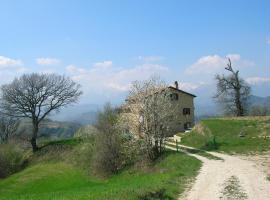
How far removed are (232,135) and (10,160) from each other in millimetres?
43809

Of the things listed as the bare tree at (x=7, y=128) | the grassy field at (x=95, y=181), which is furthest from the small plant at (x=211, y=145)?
the bare tree at (x=7, y=128)

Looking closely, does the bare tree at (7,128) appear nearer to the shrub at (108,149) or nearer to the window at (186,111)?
the window at (186,111)

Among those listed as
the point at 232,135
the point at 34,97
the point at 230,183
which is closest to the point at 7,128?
the point at 34,97

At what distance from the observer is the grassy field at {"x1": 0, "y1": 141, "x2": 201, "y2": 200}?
84.2 feet

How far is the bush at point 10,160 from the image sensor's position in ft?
248

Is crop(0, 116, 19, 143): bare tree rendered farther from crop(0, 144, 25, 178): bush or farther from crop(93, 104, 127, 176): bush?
crop(93, 104, 127, 176): bush

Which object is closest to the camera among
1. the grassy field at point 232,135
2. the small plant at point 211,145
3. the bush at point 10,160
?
the grassy field at point 232,135

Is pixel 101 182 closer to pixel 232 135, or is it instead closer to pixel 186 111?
pixel 232 135

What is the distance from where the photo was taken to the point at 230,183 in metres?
27.2

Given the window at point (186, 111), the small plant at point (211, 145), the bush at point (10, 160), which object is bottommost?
the bush at point (10, 160)

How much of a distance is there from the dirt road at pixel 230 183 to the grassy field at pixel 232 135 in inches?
425

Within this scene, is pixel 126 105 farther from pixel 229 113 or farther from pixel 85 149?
pixel 229 113

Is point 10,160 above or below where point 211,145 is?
below

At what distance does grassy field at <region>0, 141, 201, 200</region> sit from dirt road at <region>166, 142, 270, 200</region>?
3.63 ft
